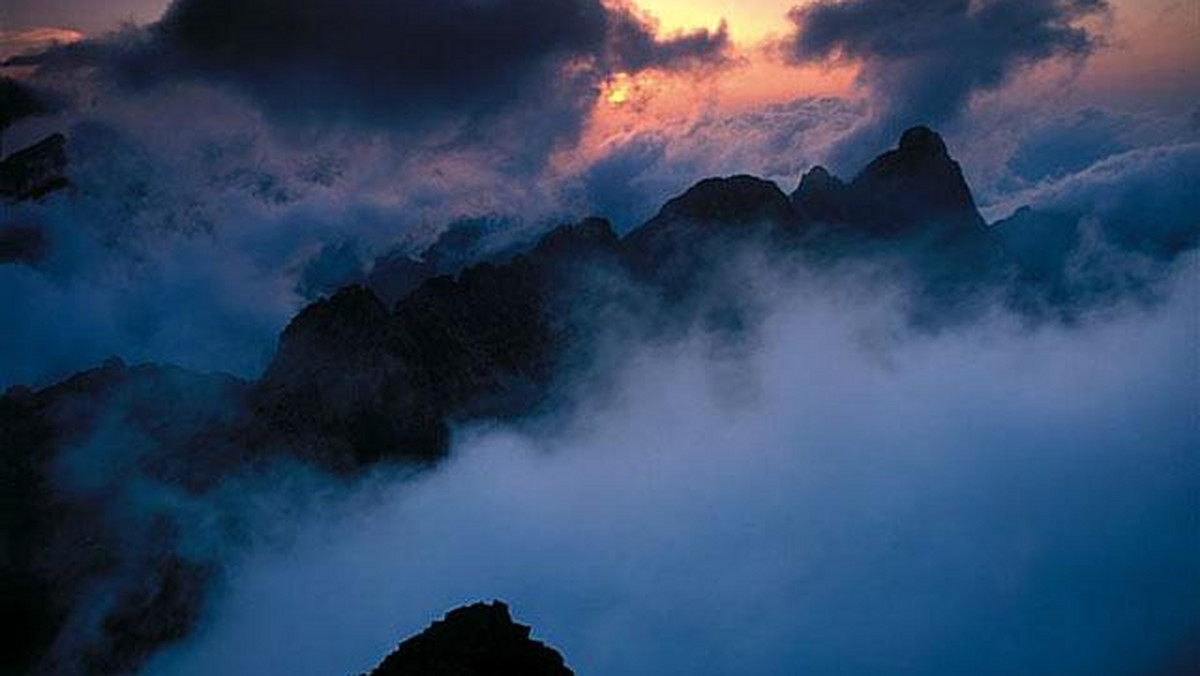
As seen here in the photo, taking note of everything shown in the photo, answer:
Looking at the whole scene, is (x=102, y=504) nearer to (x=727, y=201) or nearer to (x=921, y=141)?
(x=727, y=201)

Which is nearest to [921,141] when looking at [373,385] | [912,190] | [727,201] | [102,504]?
[912,190]

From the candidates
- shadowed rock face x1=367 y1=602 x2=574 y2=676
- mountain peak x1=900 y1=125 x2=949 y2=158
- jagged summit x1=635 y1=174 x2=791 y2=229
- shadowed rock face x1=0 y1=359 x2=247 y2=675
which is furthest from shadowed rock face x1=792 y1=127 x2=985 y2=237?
shadowed rock face x1=367 y1=602 x2=574 y2=676

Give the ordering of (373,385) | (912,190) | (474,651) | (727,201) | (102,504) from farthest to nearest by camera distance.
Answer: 1. (912,190)
2. (727,201)
3. (373,385)
4. (102,504)
5. (474,651)

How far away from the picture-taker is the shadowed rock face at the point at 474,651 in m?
23.8

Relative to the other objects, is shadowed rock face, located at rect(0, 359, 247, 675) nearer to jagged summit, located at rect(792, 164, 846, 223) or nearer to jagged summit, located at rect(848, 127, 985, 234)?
jagged summit, located at rect(792, 164, 846, 223)

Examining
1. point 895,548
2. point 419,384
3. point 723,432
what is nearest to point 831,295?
point 723,432

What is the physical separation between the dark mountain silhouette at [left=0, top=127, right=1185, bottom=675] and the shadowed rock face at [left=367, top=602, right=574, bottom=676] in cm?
10

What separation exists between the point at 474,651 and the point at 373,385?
64.4 metres

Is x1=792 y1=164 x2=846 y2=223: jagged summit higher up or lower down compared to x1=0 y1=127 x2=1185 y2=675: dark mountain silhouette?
A: higher up

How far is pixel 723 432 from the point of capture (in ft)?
574

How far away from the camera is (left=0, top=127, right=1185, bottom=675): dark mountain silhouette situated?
60.6 m

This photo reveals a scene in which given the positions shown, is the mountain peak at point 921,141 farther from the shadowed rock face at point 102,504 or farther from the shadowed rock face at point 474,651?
the shadowed rock face at point 474,651

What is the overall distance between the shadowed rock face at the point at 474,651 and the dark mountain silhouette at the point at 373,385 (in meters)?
0.10

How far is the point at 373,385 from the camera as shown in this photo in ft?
282
